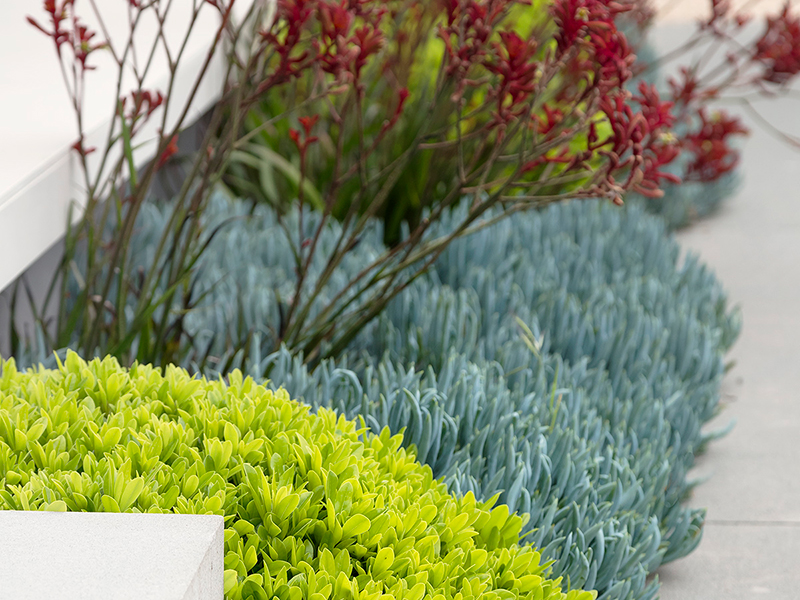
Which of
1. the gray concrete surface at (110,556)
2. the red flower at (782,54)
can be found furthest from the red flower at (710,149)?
the gray concrete surface at (110,556)

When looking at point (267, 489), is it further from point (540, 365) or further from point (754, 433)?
point (754, 433)

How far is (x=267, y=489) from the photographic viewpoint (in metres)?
1.39

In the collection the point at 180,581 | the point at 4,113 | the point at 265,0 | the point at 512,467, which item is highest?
the point at 265,0

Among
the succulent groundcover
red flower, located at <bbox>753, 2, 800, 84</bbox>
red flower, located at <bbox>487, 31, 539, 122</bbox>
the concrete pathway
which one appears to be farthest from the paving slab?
red flower, located at <bbox>753, 2, 800, 84</bbox>

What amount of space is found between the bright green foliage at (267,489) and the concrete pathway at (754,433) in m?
0.94

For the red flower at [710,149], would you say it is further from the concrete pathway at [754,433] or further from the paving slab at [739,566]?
the paving slab at [739,566]

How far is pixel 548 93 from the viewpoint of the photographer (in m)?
4.18

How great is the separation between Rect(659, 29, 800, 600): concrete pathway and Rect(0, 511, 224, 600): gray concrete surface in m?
1.43

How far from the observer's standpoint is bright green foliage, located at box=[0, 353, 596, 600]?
136 centimetres

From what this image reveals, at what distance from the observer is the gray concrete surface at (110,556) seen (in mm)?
1117

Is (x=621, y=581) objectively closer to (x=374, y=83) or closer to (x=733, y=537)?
(x=733, y=537)

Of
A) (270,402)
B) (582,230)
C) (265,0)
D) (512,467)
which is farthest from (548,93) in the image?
(270,402)

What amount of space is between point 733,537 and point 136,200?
6.05ft

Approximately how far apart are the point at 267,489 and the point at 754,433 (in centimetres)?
222
